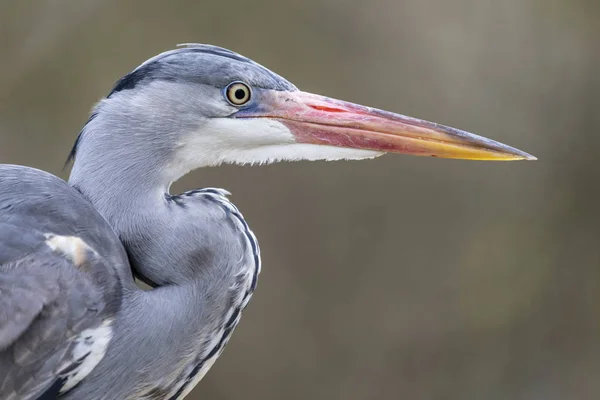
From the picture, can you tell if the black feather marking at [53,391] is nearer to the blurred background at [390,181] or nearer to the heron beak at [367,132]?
the heron beak at [367,132]

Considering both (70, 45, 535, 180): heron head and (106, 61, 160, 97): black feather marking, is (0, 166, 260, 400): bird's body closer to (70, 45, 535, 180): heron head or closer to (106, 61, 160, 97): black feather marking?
(70, 45, 535, 180): heron head

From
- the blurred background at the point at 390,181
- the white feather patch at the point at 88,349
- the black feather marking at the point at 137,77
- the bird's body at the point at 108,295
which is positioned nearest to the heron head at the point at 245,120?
the black feather marking at the point at 137,77

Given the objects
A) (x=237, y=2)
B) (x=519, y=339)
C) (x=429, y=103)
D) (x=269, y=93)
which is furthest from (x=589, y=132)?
(x=269, y=93)

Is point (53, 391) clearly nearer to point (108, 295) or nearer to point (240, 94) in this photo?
point (108, 295)

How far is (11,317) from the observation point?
1.26 meters

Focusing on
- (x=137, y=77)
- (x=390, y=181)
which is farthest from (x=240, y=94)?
(x=390, y=181)

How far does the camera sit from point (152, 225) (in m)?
1.46

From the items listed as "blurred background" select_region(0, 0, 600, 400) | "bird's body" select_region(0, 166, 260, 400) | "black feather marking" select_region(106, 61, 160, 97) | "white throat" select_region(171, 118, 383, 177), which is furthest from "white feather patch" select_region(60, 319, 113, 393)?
"blurred background" select_region(0, 0, 600, 400)

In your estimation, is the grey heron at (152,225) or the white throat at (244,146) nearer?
the grey heron at (152,225)

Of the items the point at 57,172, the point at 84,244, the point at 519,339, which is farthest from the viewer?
the point at 519,339

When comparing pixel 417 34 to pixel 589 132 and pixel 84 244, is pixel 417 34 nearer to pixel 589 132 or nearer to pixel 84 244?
pixel 589 132

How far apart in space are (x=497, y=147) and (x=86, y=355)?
34.3 inches

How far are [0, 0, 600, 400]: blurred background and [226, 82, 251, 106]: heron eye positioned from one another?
1697mm

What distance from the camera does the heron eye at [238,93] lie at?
1.53 metres
